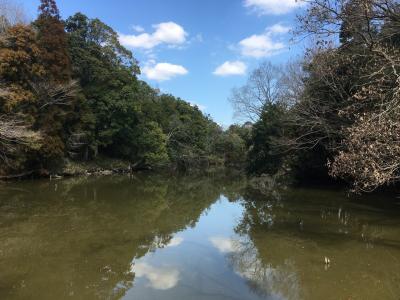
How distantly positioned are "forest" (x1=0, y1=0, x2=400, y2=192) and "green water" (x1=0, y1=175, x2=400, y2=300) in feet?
6.15

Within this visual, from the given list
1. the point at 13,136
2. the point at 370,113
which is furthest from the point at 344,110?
the point at 13,136

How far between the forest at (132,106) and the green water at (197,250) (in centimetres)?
188

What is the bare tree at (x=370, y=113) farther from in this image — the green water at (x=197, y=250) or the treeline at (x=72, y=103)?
the treeline at (x=72, y=103)

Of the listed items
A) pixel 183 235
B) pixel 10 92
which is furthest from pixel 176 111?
pixel 183 235

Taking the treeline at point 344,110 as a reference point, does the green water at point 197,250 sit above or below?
below

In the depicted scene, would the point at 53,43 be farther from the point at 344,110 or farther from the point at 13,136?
the point at 344,110

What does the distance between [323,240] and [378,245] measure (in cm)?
125

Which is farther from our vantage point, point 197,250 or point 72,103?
point 72,103

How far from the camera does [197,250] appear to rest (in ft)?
30.6

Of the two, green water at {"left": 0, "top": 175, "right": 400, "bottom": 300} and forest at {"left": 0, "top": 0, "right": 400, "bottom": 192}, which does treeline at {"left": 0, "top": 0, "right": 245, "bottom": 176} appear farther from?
green water at {"left": 0, "top": 175, "right": 400, "bottom": 300}

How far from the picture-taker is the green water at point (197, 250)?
6613 mm

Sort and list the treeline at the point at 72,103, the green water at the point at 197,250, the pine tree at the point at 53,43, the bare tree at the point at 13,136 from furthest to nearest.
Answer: the pine tree at the point at 53,43 < the treeline at the point at 72,103 < the bare tree at the point at 13,136 < the green water at the point at 197,250

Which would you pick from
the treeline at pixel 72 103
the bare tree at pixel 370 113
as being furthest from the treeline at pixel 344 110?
the treeline at pixel 72 103

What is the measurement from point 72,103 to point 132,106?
6060mm
